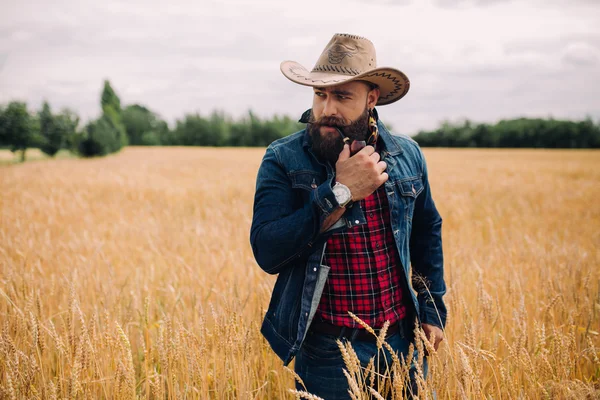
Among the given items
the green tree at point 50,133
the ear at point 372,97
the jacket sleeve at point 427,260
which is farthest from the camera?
the green tree at point 50,133

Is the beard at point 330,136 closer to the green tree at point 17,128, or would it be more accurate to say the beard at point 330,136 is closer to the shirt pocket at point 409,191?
the shirt pocket at point 409,191

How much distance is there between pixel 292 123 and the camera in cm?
7644

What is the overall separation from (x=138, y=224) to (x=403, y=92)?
5076 mm

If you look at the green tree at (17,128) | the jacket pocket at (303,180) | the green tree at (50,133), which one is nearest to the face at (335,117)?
the jacket pocket at (303,180)

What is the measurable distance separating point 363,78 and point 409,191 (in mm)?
605

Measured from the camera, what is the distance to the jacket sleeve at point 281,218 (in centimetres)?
152

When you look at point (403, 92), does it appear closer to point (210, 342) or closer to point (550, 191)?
point (210, 342)

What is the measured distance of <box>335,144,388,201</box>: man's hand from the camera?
4.96ft

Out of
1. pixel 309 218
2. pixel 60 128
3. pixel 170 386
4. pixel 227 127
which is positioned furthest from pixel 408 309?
pixel 227 127

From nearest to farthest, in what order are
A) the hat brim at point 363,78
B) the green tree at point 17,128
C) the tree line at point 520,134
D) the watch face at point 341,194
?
the watch face at point 341,194 < the hat brim at point 363,78 < the green tree at point 17,128 < the tree line at point 520,134

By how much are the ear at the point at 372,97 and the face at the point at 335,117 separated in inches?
3.4

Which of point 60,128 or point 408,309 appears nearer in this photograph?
point 408,309

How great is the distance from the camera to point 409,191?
194 cm

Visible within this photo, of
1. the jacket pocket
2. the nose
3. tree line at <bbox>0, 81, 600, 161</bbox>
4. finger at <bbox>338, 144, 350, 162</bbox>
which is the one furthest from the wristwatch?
tree line at <bbox>0, 81, 600, 161</bbox>
